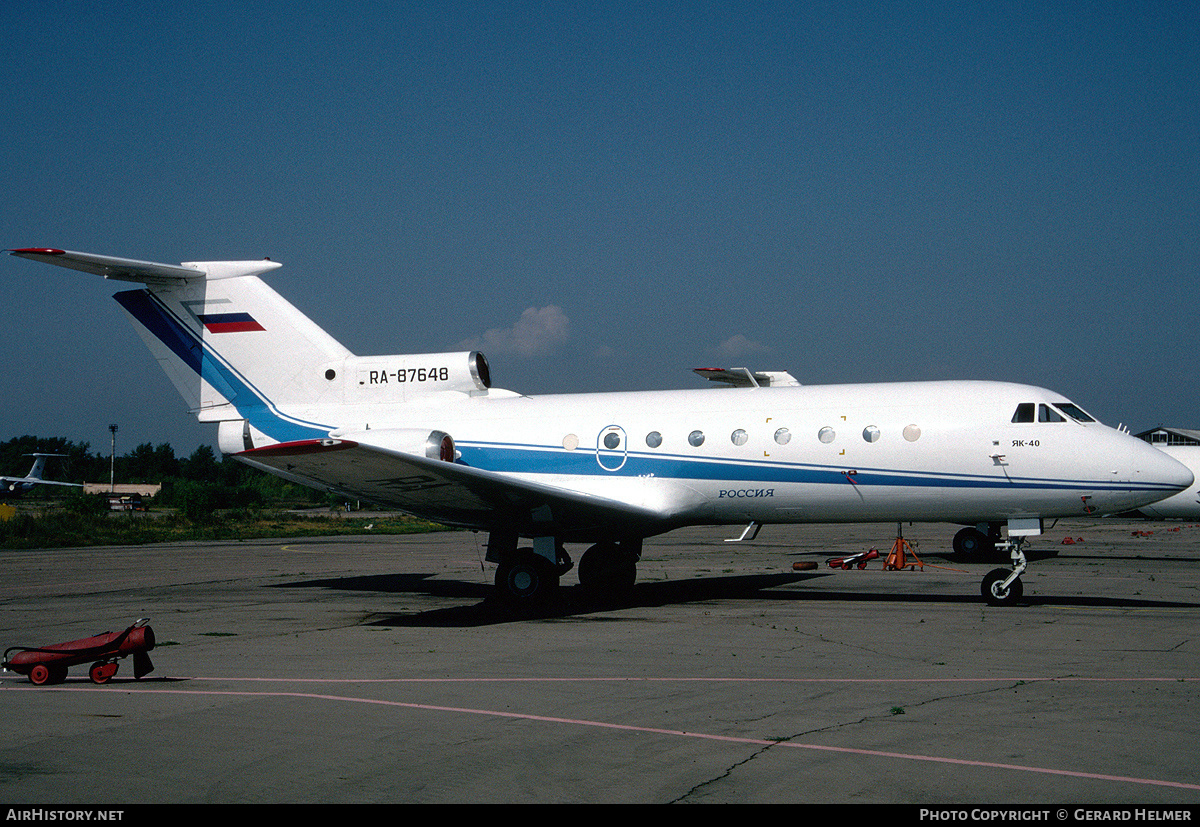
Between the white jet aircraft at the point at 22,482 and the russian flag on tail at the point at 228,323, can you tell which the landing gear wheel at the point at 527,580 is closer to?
the russian flag on tail at the point at 228,323

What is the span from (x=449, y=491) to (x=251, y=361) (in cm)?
602

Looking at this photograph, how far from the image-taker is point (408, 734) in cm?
709

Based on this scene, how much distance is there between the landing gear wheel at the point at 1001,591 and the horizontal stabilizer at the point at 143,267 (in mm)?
13689

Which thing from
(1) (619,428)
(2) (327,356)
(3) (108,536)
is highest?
(2) (327,356)

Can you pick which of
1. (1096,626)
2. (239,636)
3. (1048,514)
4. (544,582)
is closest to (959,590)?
(1048,514)

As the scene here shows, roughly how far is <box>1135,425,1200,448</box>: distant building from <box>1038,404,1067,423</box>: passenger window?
230ft

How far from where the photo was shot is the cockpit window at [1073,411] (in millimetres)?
14609

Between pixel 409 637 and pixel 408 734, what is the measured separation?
5.49m

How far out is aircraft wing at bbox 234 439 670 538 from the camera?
1308cm

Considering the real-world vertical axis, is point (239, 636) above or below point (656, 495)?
below

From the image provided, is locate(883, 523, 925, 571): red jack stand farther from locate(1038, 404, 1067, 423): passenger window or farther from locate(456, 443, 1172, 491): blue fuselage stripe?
locate(1038, 404, 1067, 423): passenger window

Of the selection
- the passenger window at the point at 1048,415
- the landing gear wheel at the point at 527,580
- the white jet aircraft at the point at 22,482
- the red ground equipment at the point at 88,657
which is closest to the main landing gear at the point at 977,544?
the passenger window at the point at 1048,415

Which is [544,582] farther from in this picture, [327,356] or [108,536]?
[108,536]

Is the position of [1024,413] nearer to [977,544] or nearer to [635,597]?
[635,597]
